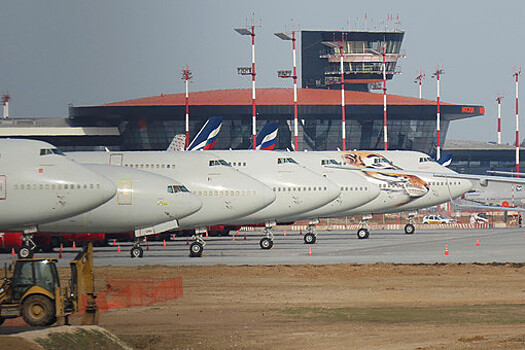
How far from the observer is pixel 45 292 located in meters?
26.6

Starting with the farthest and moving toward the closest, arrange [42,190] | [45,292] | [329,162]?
[329,162], [42,190], [45,292]

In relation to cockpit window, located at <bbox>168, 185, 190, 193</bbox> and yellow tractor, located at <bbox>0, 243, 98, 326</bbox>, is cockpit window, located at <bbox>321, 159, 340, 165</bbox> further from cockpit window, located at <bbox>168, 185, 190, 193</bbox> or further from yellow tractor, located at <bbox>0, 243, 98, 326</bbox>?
yellow tractor, located at <bbox>0, 243, 98, 326</bbox>

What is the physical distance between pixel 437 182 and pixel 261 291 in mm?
46215

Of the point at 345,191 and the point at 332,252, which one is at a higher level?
the point at 345,191

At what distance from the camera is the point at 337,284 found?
1594 inches

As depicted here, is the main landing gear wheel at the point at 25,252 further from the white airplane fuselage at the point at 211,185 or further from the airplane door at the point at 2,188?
the white airplane fuselage at the point at 211,185

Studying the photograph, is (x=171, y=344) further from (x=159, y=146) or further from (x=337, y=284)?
(x=159, y=146)

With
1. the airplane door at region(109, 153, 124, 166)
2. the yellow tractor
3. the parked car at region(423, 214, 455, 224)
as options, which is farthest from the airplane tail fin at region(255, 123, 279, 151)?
the yellow tractor

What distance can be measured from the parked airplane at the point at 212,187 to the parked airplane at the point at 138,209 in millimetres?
2866

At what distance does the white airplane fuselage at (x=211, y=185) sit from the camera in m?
58.1

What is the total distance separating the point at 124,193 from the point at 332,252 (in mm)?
13346

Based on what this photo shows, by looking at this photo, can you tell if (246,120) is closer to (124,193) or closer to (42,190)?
(124,193)

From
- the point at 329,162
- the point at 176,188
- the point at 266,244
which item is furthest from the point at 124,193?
the point at 329,162

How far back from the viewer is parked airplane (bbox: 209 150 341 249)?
64375mm
